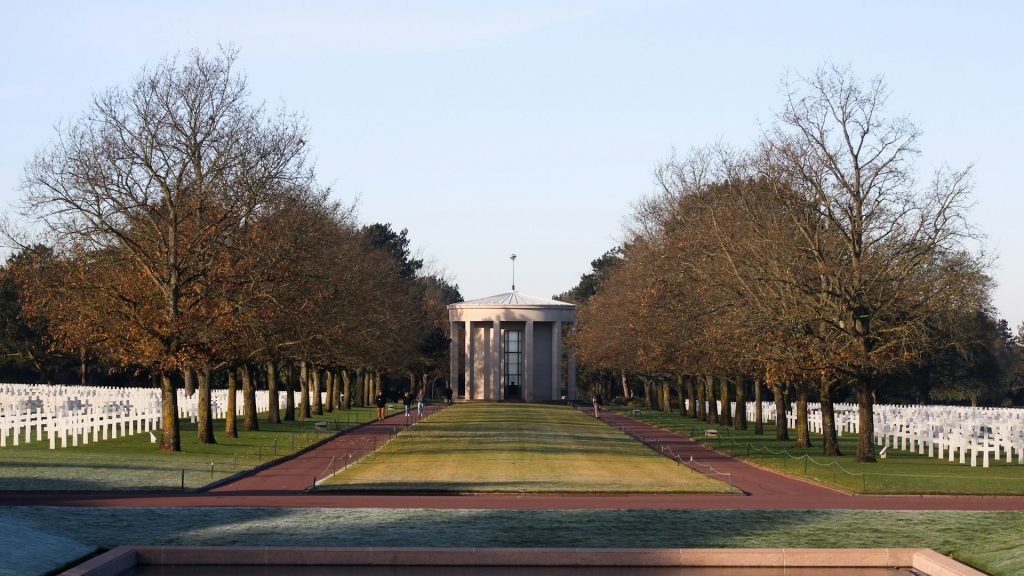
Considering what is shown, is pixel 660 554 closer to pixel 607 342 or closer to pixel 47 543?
pixel 47 543

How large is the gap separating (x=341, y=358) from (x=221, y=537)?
41.5m

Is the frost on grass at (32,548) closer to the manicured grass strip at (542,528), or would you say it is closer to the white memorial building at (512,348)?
the manicured grass strip at (542,528)

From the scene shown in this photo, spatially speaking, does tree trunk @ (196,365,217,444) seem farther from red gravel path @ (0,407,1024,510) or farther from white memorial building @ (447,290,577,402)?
white memorial building @ (447,290,577,402)

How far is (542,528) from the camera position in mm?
21094

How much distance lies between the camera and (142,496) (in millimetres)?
26312

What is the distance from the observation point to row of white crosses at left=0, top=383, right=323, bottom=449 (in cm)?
3925

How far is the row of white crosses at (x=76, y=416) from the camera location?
39.2 m

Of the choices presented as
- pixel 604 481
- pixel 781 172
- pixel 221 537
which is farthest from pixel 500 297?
pixel 221 537

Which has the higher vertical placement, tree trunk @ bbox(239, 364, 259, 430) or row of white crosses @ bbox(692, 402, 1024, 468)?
tree trunk @ bbox(239, 364, 259, 430)

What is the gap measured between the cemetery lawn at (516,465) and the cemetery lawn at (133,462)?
319 centimetres

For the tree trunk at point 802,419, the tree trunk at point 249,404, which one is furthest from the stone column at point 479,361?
the tree trunk at point 802,419

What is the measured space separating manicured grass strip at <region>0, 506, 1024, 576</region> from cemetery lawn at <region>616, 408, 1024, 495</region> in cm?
597

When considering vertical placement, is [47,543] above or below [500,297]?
below

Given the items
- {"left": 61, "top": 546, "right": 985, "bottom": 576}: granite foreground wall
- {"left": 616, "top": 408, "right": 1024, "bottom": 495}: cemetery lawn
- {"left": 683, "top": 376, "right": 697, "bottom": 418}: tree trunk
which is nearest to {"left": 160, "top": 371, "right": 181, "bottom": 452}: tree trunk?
{"left": 616, "top": 408, "right": 1024, "bottom": 495}: cemetery lawn
